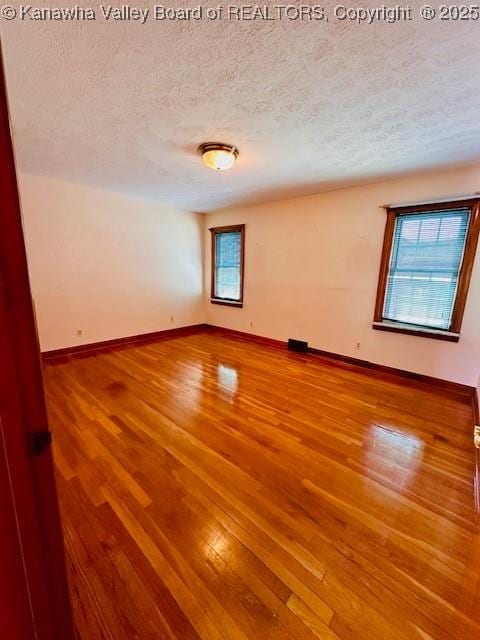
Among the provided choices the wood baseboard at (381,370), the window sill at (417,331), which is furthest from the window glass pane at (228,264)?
the window sill at (417,331)

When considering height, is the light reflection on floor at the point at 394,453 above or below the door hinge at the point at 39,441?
below

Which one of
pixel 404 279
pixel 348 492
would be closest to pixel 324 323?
pixel 404 279

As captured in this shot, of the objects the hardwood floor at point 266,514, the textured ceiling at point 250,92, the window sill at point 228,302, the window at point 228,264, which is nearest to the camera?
the hardwood floor at point 266,514

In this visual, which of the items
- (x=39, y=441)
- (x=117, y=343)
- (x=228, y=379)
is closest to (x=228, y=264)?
(x=117, y=343)

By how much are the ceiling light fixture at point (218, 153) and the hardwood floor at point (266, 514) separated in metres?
2.25

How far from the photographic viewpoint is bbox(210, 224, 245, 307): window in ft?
16.3

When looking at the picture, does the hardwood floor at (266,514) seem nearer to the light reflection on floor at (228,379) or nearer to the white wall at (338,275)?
the light reflection on floor at (228,379)

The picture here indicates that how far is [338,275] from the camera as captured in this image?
3777mm

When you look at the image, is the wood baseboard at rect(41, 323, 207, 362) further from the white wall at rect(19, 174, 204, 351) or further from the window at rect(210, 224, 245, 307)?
the window at rect(210, 224, 245, 307)

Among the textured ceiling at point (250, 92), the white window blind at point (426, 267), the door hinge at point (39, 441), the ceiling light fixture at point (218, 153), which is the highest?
the textured ceiling at point (250, 92)

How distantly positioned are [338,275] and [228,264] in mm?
2233

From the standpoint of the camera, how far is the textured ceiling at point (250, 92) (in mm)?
1281

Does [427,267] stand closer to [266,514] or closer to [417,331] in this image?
[417,331]

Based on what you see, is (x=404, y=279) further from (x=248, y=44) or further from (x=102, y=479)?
(x=102, y=479)
